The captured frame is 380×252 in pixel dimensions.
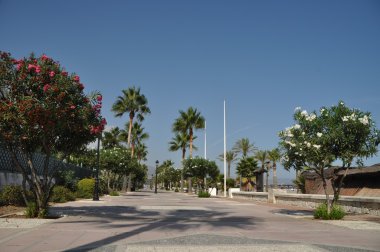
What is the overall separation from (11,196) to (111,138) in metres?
62.0

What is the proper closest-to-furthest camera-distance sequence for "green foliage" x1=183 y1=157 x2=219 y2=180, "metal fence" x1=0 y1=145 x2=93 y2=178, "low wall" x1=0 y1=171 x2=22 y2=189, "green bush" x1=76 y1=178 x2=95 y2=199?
"low wall" x1=0 y1=171 x2=22 y2=189 < "metal fence" x1=0 y1=145 x2=93 y2=178 < "green bush" x1=76 y1=178 x2=95 y2=199 < "green foliage" x1=183 y1=157 x2=219 y2=180

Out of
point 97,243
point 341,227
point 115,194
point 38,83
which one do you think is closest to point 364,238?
A: point 341,227

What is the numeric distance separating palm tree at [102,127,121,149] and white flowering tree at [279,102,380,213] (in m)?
65.3

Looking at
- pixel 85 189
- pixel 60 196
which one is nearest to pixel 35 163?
pixel 60 196

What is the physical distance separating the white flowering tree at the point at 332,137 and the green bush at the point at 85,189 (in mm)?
21191

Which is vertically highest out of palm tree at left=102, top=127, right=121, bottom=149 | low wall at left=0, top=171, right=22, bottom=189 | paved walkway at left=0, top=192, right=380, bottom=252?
palm tree at left=102, top=127, right=121, bottom=149

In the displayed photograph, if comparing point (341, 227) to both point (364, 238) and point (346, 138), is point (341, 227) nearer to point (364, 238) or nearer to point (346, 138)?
point (364, 238)

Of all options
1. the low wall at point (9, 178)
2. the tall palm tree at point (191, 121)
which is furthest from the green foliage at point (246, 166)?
the low wall at point (9, 178)

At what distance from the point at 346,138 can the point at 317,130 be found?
1.14m

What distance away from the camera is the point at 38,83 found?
1427cm

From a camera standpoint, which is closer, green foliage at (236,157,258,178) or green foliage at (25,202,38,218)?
green foliage at (25,202,38,218)

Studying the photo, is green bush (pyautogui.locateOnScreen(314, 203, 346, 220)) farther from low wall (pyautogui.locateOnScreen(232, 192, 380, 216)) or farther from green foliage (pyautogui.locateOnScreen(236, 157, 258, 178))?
green foliage (pyautogui.locateOnScreen(236, 157, 258, 178))

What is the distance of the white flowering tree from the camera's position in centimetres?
1622

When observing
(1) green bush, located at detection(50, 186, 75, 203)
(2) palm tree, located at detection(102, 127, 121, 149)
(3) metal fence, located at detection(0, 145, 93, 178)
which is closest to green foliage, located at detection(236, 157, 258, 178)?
(3) metal fence, located at detection(0, 145, 93, 178)
